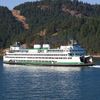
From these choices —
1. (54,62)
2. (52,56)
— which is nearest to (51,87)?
(54,62)

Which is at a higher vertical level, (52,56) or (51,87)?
(52,56)

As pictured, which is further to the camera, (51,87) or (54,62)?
(54,62)

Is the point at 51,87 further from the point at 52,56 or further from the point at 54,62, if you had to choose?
the point at 52,56

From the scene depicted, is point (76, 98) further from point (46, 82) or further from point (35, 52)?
point (35, 52)

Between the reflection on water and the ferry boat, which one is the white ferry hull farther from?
the reflection on water

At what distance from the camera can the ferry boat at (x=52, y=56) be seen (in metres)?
118

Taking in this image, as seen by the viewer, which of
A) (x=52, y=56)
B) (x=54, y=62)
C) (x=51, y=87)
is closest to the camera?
(x=51, y=87)

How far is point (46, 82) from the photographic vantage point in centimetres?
8044

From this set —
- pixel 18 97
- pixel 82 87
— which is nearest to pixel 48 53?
pixel 82 87

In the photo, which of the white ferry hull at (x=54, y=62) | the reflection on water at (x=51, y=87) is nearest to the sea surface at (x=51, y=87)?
the reflection on water at (x=51, y=87)

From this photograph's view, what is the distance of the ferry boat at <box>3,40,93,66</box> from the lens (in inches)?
4633

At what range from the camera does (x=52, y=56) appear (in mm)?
120750

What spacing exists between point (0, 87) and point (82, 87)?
11778 mm

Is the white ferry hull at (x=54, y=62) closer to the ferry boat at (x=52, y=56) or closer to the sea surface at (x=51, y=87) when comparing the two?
the ferry boat at (x=52, y=56)
